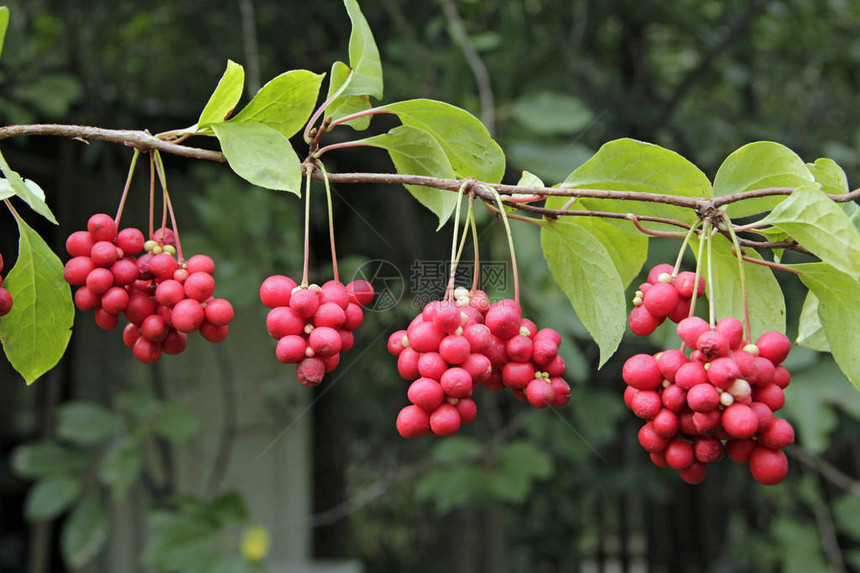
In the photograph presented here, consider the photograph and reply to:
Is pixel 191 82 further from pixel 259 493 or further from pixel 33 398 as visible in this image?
pixel 259 493

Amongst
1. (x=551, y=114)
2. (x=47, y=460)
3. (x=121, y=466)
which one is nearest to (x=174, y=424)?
(x=121, y=466)

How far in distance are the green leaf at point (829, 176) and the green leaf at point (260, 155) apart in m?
0.43

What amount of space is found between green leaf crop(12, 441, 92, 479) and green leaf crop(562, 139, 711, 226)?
1835 millimetres

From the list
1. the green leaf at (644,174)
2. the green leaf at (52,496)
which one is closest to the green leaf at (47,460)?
the green leaf at (52,496)

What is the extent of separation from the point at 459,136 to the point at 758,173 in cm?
26

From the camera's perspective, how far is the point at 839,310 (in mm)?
564

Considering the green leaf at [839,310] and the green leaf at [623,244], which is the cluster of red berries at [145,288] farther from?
the green leaf at [839,310]

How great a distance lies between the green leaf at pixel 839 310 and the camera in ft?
1.80

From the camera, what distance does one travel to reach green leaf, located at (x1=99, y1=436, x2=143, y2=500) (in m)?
1.85

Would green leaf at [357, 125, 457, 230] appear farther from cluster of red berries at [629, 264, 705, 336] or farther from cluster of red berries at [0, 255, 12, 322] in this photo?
cluster of red berries at [0, 255, 12, 322]

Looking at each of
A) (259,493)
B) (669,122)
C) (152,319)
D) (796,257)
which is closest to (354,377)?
(259,493)

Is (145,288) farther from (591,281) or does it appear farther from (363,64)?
(591,281)

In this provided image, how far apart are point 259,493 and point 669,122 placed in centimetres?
236

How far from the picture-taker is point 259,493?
329cm
